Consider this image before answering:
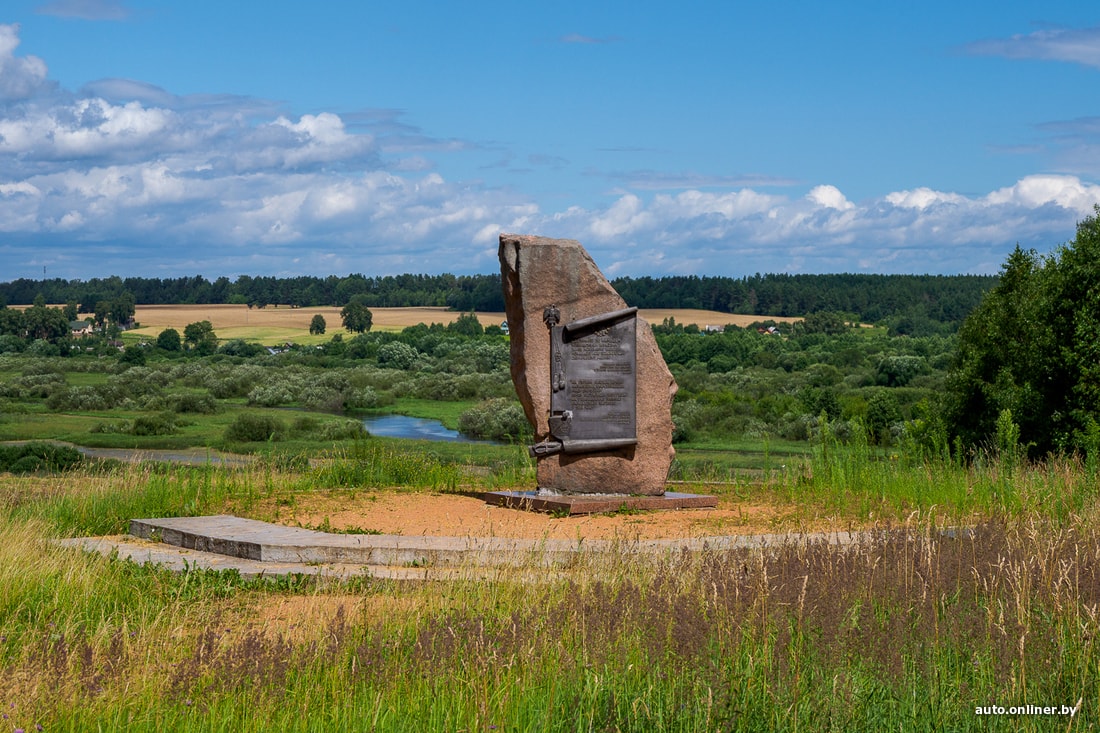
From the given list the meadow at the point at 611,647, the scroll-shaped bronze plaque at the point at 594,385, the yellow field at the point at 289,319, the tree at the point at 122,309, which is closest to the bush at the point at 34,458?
the scroll-shaped bronze plaque at the point at 594,385

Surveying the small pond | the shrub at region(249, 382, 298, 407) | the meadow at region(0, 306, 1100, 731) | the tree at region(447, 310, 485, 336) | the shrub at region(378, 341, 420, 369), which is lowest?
the small pond

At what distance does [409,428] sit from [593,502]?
25929 mm

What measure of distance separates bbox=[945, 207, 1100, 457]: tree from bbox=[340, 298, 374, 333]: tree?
Result: 222 feet

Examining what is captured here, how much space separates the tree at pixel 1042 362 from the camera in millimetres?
17453

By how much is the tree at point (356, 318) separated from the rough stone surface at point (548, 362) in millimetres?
73667

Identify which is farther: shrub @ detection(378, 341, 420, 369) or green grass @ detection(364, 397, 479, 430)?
shrub @ detection(378, 341, 420, 369)

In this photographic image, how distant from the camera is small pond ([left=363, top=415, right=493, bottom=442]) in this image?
34812mm

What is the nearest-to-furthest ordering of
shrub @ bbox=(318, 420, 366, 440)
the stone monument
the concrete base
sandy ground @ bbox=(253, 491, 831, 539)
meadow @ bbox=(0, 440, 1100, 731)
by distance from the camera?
meadow @ bbox=(0, 440, 1100, 731), sandy ground @ bbox=(253, 491, 831, 539), the concrete base, the stone monument, shrub @ bbox=(318, 420, 366, 440)

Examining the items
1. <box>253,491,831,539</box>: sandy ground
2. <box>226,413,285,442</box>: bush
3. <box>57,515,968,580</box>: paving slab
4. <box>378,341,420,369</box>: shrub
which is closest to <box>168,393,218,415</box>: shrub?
<box>226,413,285,442</box>: bush

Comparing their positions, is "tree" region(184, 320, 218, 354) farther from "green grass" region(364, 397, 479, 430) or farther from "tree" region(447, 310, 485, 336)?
"green grass" region(364, 397, 479, 430)

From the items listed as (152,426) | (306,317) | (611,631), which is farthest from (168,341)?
(611,631)

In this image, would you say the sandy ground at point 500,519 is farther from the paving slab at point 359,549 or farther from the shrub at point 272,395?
the shrub at point 272,395

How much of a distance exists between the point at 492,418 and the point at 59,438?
12.3m

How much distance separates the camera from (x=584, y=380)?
13.1 m
